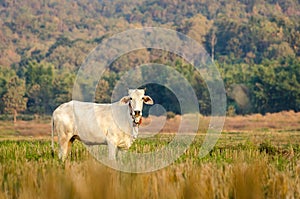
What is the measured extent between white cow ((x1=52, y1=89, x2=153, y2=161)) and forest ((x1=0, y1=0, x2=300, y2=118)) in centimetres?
4179

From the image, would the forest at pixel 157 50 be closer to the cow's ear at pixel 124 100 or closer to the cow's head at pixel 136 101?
the cow's ear at pixel 124 100

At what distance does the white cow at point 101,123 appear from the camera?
1093 centimetres

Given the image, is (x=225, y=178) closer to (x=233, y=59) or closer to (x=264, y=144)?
(x=264, y=144)

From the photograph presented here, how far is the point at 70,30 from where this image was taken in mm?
145500

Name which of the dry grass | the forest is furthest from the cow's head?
the forest

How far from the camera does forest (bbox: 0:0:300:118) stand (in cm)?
5509

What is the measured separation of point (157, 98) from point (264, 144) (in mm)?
41610

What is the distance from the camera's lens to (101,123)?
36.7ft

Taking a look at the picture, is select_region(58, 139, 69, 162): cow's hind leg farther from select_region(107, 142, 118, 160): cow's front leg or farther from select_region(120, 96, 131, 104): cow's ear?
select_region(120, 96, 131, 104): cow's ear

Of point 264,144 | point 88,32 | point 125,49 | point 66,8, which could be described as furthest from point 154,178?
point 66,8

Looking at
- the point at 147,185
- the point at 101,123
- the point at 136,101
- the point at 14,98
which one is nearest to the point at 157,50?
the point at 14,98

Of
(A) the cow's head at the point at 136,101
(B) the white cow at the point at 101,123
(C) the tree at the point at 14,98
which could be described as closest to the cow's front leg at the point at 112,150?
(B) the white cow at the point at 101,123

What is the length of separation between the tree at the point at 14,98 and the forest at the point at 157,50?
8cm

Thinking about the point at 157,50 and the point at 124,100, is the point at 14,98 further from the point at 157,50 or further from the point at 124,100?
the point at 124,100
